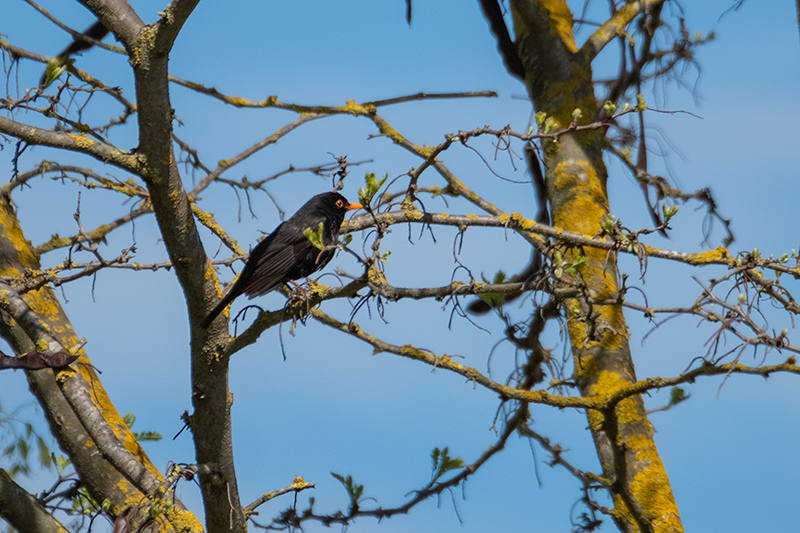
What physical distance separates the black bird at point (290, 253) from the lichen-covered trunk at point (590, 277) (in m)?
1.52

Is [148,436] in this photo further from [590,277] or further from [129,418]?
[590,277]

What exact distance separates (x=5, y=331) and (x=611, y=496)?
376 cm

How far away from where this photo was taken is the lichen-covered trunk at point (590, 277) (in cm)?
420

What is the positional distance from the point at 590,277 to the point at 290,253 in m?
1.93

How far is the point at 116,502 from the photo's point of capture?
4469mm

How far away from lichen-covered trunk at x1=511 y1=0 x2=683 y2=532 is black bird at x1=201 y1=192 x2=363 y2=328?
60.0 inches

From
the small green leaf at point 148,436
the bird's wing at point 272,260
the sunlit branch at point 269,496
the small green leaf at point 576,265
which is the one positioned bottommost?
the sunlit branch at point 269,496

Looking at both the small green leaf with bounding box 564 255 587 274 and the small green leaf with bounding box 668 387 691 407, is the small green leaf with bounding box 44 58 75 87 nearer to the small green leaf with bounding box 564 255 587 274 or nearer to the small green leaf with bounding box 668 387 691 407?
the small green leaf with bounding box 564 255 587 274

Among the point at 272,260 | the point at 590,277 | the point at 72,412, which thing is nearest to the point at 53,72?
the point at 272,260

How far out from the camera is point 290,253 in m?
4.64

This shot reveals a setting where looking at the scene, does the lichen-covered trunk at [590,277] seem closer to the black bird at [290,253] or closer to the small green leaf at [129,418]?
the black bird at [290,253]

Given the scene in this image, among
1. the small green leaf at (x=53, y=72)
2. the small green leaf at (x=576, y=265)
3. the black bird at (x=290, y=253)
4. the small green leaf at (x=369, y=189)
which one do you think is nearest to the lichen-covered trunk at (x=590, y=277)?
the small green leaf at (x=576, y=265)

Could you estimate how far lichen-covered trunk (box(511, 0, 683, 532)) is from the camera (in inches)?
165

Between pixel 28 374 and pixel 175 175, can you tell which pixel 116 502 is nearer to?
pixel 28 374
